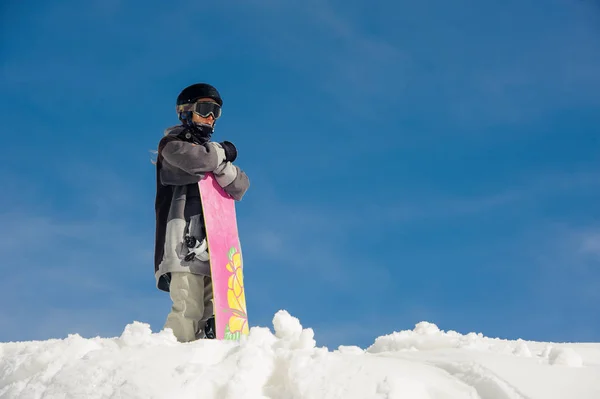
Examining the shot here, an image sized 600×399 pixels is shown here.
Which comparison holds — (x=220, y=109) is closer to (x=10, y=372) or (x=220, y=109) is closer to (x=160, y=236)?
(x=160, y=236)

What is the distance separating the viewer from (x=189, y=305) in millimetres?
5066

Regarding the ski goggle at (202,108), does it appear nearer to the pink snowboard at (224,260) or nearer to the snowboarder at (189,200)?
the snowboarder at (189,200)

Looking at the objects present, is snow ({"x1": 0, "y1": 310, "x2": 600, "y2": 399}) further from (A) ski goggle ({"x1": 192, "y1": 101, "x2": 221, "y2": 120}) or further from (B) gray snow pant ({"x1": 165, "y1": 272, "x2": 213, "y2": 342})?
(A) ski goggle ({"x1": 192, "y1": 101, "x2": 221, "y2": 120})

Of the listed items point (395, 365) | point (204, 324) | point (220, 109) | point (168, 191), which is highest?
point (220, 109)

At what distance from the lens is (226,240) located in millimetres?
5398

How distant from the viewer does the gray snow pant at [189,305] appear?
5.00 meters

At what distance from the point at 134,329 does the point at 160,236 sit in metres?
1.98

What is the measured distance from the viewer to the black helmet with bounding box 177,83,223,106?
551cm

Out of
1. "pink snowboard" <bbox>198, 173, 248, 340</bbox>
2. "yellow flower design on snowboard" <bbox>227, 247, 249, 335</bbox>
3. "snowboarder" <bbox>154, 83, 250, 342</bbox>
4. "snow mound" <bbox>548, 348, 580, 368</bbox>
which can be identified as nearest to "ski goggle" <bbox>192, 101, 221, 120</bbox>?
"snowboarder" <bbox>154, 83, 250, 342</bbox>

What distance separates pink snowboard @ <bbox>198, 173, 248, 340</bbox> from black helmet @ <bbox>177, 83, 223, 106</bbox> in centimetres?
69

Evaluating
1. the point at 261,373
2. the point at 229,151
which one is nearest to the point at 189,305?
the point at 229,151

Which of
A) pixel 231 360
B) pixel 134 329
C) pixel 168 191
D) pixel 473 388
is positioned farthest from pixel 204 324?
pixel 473 388

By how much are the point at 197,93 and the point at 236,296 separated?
5.89 ft

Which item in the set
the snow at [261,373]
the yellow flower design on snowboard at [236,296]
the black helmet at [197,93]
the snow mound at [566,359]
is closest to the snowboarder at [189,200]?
the black helmet at [197,93]
